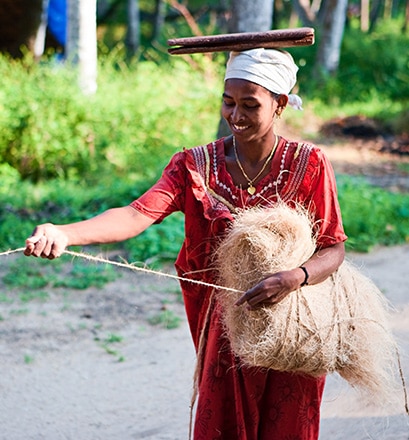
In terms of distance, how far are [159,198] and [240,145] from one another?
0.35 m

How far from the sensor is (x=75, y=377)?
443 cm

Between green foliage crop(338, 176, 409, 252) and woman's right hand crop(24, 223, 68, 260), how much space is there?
164 inches

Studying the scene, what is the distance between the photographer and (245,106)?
262cm

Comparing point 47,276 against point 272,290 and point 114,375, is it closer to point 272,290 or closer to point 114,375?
point 114,375

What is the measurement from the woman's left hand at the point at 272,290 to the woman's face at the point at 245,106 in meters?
0.52

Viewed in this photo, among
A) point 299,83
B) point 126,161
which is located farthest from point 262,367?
point 299,83

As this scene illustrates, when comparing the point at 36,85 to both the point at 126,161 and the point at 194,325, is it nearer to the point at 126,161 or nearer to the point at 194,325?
the point at 126,161

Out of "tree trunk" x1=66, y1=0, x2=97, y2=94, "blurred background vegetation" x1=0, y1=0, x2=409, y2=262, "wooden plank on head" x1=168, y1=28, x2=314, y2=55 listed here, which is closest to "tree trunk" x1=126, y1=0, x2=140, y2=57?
"blurred background vegetation" x1=0, y1=0, x2=409, y2=262

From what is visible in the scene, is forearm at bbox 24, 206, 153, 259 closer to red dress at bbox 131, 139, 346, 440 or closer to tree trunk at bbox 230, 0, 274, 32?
red dress at bbox 131, 139, 346, 440

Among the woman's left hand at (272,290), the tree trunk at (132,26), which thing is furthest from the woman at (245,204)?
the tree trunk at (132,26)

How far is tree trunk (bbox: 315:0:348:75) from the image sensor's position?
15.3 meters

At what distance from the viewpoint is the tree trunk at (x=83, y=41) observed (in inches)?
364

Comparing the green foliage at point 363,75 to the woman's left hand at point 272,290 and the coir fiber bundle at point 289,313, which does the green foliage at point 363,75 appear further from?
the woman's left hand at point 272,290

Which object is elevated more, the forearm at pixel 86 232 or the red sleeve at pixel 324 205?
the red sleeve at pixel 324 205
